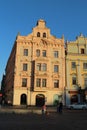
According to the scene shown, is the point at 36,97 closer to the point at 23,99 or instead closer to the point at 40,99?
the point at 40,99

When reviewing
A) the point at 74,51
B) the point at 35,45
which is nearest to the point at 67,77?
the point at 74,51

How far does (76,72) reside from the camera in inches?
2366

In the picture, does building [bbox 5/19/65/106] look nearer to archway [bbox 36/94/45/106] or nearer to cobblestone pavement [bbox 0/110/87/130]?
Answer: archway [bbox 36/94/45/106]

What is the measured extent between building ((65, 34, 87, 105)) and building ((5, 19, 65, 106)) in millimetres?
1590

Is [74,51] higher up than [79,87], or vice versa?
[74,51]

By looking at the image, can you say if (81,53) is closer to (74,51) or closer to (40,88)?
(74,51)

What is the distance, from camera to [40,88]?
56.7 metres

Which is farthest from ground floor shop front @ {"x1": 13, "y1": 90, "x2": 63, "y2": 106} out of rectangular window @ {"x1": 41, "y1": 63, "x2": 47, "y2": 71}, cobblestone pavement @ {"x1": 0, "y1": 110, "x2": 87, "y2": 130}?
cobblestone pavement @ {"x1": 0, "y1": 110, "x2": 87, "y2": 130}

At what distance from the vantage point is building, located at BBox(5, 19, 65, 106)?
56844 millimetres

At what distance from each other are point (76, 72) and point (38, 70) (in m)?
10.1

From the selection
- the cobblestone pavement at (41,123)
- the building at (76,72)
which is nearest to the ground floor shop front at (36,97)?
the building at (76,72)

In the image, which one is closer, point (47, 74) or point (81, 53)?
point (47, 74)

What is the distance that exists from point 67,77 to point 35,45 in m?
11.6

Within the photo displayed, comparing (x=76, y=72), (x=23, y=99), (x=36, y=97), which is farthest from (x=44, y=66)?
(x=23, y=99)
